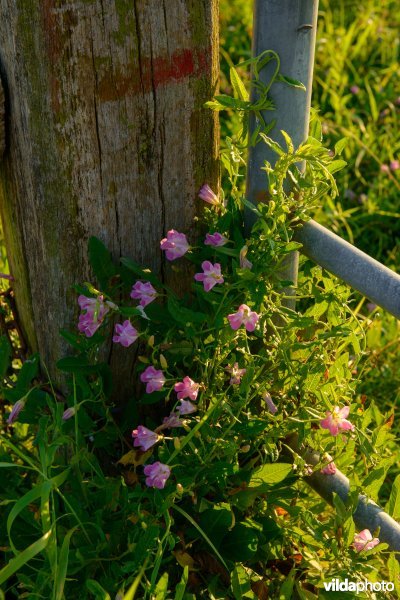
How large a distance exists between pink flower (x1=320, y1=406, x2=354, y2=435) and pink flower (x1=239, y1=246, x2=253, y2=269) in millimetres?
374

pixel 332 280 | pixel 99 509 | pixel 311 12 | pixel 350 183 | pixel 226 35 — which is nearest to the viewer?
pixel 311 12

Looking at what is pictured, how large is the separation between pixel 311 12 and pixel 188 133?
0.37 m

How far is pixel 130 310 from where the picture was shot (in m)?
1.78

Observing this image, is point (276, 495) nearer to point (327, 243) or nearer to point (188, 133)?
point (327, 243)

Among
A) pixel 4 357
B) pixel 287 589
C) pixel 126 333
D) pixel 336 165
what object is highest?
pixel 336 165

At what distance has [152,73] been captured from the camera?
5.80 feet

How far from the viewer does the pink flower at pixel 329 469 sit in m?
1.96

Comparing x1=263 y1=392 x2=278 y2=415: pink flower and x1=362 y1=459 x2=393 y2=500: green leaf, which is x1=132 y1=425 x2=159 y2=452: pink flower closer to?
x1=263 y1=392 x2=278 y2=415: pink flower

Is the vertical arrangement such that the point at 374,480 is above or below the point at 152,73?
below

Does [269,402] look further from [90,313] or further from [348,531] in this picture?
[90,313]

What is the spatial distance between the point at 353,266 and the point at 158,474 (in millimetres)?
597

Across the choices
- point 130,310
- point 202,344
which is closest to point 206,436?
point 202,344

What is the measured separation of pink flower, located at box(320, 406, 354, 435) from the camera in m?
1.83

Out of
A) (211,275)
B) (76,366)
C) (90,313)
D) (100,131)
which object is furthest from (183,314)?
(100,131)
